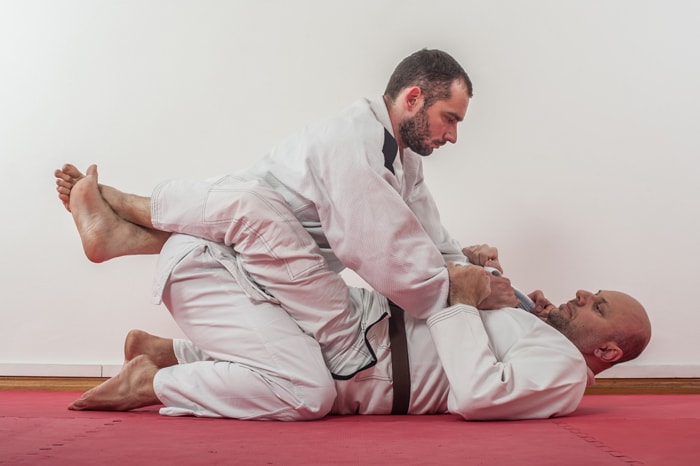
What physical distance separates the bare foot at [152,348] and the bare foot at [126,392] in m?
0.28

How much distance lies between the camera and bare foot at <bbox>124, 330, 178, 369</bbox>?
2750mm

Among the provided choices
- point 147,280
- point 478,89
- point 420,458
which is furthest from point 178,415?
point 478,89

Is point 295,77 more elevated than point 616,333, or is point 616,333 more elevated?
point 295,77

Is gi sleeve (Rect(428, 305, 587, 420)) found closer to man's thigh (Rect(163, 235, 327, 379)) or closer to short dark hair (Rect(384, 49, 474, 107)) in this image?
man's thigh (Rect(163, 235, 327, 379))

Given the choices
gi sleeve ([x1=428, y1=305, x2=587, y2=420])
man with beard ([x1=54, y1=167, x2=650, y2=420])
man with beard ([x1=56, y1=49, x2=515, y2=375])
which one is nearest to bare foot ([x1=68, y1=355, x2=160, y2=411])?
man with beard ([x1=54, y1=167, x2=650, y2=420])

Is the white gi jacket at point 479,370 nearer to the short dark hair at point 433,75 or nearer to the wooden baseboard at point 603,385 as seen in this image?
the short dark hair at point 433,75

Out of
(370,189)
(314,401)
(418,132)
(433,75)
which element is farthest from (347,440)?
(433,75)

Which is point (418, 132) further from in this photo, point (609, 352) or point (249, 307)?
point (609, 352)

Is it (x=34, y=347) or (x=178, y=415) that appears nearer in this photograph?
(x=178, y=415)

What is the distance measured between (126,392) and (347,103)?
70.6 inches

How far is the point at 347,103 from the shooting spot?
365cm

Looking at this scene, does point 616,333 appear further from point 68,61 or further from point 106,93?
point 68,61

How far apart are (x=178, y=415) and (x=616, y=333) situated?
58.8 inches

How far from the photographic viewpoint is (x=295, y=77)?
3680mm
